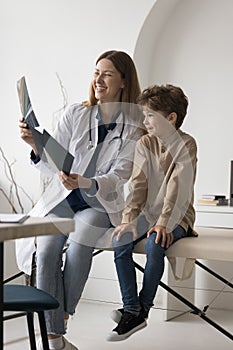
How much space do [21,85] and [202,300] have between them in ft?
6.81

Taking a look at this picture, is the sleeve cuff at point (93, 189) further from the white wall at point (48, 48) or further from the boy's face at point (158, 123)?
the white wall at point (48, 48)

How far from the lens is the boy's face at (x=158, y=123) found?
296cm

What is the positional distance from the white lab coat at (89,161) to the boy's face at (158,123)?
0.36 ft

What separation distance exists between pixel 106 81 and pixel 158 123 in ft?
Answer: 0.91

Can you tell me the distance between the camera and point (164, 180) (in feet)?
9.73

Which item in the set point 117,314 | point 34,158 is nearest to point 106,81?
point 34,158

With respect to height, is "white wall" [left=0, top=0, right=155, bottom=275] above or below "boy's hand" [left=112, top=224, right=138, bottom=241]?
above

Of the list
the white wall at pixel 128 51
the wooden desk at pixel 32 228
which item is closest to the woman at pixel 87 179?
the wooden desk at pixel 32 228

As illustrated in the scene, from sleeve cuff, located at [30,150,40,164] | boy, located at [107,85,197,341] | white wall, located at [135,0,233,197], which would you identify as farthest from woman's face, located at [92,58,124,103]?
white wall, located at [135,0,233,197]

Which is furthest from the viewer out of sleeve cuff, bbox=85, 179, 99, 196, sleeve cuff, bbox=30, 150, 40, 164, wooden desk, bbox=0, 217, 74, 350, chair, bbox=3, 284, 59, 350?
sleeve cuff, bbox=30, 150, 40, 164

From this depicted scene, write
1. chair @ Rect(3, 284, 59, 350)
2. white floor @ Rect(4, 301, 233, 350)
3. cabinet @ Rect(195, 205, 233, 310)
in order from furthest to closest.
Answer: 1. cabinet @ Rect(195, 205, 233, 310)
2. white floor @ Rect(4, 301, 233, 350)
3. chair @ Rect(3, 284, 59, 350)

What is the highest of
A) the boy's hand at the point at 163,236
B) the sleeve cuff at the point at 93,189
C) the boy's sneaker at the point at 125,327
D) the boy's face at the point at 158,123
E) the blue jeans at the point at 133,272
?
the boy's face at the point at 158,123

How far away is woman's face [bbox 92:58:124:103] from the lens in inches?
118

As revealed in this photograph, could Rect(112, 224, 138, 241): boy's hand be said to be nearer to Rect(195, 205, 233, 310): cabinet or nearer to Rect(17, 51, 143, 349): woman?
Rect(17, 51, 143, 349): woman
